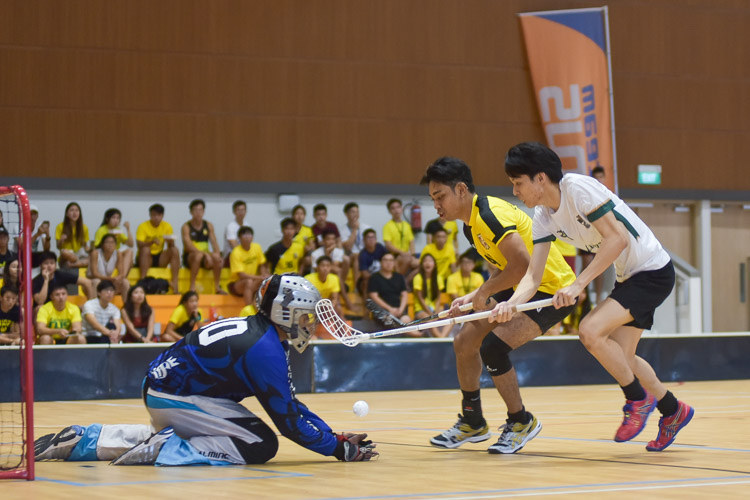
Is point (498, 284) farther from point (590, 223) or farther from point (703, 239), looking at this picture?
point (703, 239)

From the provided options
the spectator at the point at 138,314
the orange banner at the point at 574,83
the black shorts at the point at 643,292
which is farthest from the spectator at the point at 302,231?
the black shorts at the point at 643,292

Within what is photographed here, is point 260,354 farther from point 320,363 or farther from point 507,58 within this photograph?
point 507,58

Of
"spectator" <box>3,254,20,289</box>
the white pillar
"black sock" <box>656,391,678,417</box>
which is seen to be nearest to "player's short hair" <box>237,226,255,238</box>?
"spectator" <box>3,254,20,289</box>

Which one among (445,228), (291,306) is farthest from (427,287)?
(291,306)

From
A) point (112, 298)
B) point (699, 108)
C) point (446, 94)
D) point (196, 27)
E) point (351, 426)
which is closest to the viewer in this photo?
point (351, 426)

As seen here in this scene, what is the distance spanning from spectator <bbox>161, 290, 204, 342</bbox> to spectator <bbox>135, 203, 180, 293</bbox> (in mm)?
1685

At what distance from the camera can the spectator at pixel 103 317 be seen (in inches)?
544

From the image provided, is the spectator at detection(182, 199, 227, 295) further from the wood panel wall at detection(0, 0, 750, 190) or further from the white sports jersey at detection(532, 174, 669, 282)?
the white sports jersey at detection(532, 174, 669, 282)

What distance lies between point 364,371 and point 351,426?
4.66 metres

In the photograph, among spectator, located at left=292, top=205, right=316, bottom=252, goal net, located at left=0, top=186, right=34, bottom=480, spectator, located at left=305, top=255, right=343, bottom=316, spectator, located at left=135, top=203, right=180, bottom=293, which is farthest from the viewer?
spectator, located at left=292, top=205, right=316, bottom=252

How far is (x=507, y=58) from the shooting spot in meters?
20.2

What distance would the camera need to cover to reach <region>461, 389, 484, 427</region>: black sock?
7320 millimetres

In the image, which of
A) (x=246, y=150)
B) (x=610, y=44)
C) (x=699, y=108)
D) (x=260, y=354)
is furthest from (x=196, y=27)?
(x=260, y=354)

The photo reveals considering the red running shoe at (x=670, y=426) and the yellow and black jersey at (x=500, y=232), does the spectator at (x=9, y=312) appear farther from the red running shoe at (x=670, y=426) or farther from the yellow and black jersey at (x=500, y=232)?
the red running shoe at (x=670, y=426)
